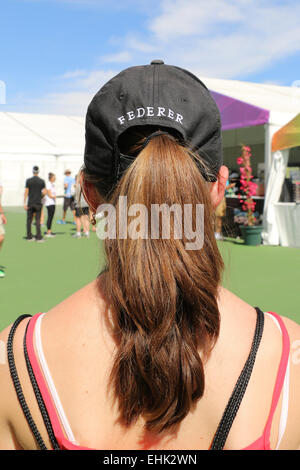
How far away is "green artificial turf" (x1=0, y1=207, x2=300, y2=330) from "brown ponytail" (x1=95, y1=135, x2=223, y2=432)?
3.04m

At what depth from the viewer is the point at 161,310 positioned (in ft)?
2.66

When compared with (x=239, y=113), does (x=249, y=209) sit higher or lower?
lower

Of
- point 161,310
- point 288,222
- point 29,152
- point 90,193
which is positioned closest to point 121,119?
point 90,193

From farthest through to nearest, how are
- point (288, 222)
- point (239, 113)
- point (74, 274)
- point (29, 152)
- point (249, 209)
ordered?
1. point (29, 152)
2. point (239, 113)
3. point (249, 209)
4. point (288, 222)
5. point (74, 274)

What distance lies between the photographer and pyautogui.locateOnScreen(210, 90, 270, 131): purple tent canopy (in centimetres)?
1041

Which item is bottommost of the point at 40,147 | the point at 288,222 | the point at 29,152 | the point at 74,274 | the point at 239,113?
the point at 74,274

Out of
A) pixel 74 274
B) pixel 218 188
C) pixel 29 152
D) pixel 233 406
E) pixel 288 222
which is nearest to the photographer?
pixel 233 406

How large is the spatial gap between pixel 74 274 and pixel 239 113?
19.8 ft

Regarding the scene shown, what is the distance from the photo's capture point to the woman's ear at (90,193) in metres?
0.98

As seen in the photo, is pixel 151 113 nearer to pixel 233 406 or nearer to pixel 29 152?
pixel 233 406

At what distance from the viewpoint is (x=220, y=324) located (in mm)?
860

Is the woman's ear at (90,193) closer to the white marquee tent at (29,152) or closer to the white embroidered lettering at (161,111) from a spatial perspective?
the white embroidered lettering at (161,111)

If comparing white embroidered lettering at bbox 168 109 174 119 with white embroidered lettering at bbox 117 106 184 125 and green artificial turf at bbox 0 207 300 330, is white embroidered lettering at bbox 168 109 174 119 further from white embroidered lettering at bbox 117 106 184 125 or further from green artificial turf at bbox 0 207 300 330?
green artificial turf at bbox 0 207 300 330

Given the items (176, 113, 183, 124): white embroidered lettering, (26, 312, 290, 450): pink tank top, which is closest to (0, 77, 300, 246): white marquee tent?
(176, 113, 183, 124): white embroidered lettering
